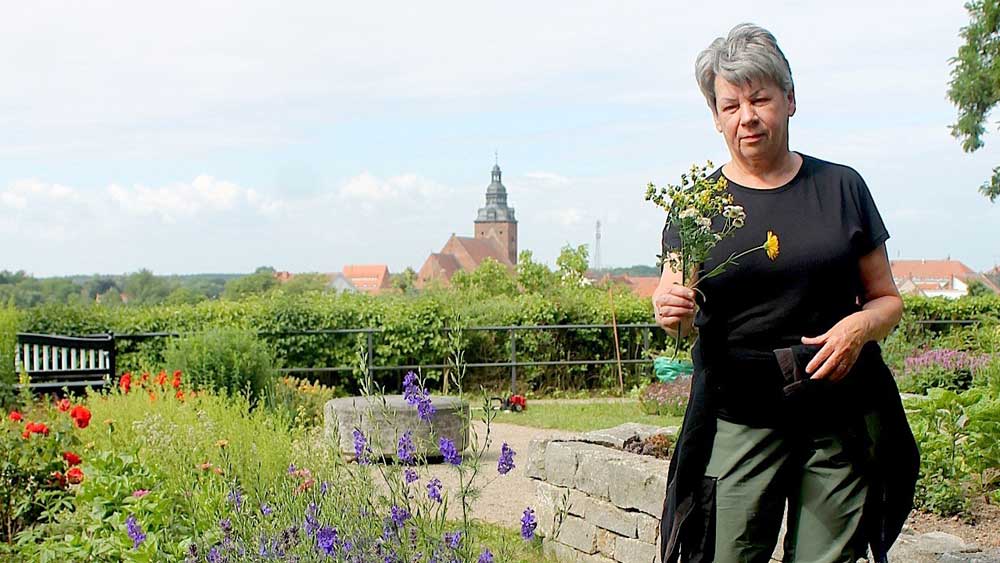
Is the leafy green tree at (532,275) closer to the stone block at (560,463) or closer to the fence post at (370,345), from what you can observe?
the fence post at (370,345)

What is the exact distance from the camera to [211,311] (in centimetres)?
1350

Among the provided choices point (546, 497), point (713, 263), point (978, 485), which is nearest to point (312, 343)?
point (546, 497)

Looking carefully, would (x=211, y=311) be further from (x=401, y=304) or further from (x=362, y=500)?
(x=362, y=500)

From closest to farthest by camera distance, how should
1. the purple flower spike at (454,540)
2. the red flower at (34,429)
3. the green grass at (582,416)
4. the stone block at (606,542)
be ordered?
the purple flower spike at (454,540), the stone block at (606,542), the red flower at (34,429), the green grass at (582,416)

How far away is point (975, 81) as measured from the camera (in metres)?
19.4

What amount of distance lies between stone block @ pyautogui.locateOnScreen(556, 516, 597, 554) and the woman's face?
2753 mm

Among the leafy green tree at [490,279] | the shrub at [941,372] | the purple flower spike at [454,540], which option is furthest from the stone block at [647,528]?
the leafy green tree at [490,279]

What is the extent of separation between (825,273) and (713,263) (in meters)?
0.26

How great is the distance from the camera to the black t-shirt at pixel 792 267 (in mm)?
2629

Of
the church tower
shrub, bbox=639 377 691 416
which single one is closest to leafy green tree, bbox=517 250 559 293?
shrub, bbox=639 377 691 416

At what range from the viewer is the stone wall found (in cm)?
467

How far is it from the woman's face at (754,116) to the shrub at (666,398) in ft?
27.2

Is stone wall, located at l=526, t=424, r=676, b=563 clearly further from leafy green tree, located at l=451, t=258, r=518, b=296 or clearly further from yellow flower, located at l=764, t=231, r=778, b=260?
leafy green tree, located at l=451, t=258, r=518, b=296

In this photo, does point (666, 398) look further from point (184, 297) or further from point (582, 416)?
point (184, 297)
